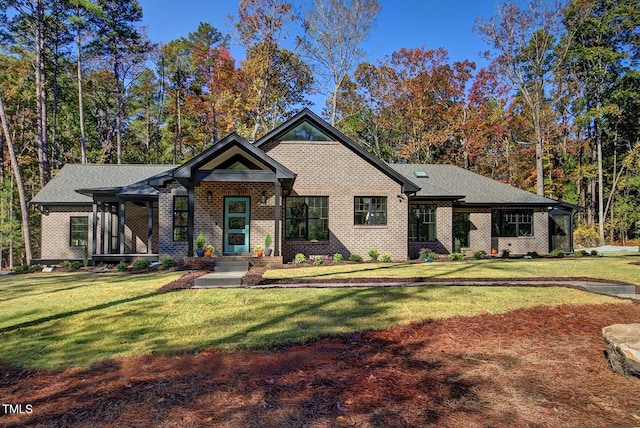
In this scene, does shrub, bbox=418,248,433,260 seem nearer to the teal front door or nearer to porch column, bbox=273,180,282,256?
porch column, bbox=273,180,282,256

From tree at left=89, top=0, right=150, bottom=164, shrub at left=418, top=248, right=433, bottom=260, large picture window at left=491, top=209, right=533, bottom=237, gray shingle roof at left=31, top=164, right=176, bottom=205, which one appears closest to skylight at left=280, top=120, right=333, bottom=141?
shrub at left=418, top=248, right=433, bottom=260

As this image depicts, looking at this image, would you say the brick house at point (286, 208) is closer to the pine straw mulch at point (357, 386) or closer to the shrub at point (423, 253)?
the shrub at point (423, 253)

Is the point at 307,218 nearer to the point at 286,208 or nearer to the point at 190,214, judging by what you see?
the point at 286,208

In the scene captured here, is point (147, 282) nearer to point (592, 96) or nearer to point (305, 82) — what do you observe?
point (305, 82)

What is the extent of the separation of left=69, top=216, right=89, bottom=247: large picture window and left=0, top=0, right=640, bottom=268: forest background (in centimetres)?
578

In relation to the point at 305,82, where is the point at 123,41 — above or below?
above

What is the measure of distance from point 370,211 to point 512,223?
28.3 feet

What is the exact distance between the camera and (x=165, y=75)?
34.6 m

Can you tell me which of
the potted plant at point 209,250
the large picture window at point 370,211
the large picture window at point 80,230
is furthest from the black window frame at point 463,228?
the large picture window at point 80,230

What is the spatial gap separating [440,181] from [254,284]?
14185mm

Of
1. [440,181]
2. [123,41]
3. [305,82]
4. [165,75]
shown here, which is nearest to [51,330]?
[440,181]

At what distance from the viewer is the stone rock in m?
3.64

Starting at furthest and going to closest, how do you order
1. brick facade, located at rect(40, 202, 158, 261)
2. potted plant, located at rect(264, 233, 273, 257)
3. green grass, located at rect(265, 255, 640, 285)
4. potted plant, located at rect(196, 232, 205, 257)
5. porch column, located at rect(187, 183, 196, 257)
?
brick facade, located at rect(40, 202, 158, 261)
potted plant, located at rect(264, 233, 273, 257)
potted plant, located at rect(196, 232, 205, 257)
porch column, located at rect(187, 183, 196, 257)
green grass, located at rect(265, 255, 640, 285)

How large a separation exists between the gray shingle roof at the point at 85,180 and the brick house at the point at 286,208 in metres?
0.07
